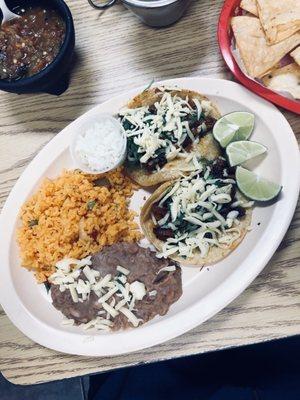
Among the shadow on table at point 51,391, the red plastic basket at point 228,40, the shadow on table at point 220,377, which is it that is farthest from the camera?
the shadow on table at point 51,391

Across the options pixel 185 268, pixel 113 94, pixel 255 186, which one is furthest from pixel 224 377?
pixel 113 94

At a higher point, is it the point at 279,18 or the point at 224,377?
the point at 279,18

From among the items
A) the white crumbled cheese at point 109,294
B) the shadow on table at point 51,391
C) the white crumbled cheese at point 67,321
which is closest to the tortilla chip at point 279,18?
the white crumbled cheese at point 109,294

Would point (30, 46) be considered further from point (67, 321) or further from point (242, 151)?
point (67, 321)

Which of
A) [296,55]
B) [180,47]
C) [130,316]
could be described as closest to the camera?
[296,55]

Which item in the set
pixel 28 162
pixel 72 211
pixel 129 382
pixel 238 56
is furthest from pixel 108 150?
pixel 129 382

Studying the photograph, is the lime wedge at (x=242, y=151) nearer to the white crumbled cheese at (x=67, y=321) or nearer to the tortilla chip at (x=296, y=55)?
the tortilla chip at (x=296, y=55)

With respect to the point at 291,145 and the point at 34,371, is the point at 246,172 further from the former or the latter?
the point at 34,371
